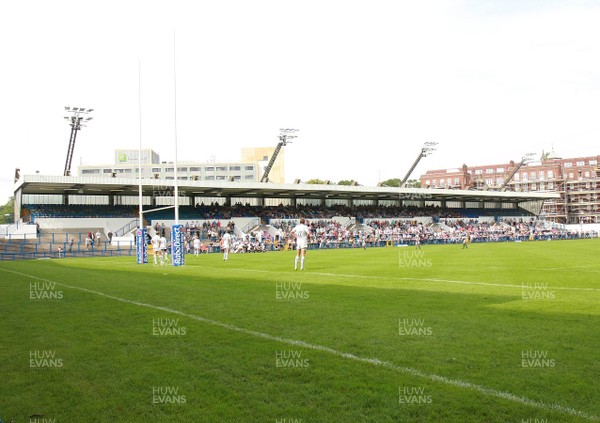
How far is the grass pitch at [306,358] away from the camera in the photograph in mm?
5199

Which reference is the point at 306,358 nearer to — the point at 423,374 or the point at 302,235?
the point at 423,374

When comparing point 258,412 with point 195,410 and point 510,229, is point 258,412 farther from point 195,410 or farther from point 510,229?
point 510,229

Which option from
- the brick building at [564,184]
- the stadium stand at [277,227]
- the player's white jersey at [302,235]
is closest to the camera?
the player's white jersey at [302,235]

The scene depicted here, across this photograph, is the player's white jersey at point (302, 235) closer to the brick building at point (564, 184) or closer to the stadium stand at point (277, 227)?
the stadium stand at point (277, 227)

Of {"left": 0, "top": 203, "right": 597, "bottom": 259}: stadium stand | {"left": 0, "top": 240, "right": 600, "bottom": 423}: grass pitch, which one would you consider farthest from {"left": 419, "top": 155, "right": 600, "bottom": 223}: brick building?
{"left": 0, "top": 240, "right": 600, "bottom": 423}: grass pitch

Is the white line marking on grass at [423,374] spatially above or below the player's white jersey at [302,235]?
below

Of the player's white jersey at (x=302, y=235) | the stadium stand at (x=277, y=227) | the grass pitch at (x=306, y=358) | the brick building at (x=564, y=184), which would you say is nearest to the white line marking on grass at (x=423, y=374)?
the grass pitch at (x=306, y=358)

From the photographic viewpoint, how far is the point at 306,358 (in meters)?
6.90

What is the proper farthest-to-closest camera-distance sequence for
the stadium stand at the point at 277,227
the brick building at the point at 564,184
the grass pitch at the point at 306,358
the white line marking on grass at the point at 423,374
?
1. the brick building at the point at 564,184
2. the stadium stand at the point at 277,227
3. the grass pitch at the point at 306,358
4. the white line marking on grass at the point at 423,374

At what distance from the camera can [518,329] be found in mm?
8453

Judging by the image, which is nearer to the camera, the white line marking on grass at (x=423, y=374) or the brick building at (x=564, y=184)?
the white line marking on grass at (x=423, y=374)

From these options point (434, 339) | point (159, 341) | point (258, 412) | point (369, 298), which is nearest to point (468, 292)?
point (369, 298)

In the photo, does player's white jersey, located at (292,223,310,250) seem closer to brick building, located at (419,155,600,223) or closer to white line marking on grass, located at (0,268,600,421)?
white line marking on grass, located at (0,268,600,421)

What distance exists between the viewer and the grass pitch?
520 centimetres
